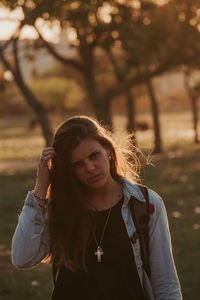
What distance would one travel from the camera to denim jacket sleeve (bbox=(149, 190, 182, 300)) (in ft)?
9.05

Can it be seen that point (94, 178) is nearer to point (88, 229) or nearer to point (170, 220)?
point (88, 229)

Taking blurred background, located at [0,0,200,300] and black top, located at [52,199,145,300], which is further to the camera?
blurred background, located at [0,0,200,300]

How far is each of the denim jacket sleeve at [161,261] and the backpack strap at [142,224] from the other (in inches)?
0.8

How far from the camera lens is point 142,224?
2.74 m

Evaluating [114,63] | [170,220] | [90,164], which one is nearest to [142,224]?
[90,164]

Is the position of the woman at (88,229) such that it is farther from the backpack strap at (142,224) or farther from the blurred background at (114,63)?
the blurred background at (114,63)

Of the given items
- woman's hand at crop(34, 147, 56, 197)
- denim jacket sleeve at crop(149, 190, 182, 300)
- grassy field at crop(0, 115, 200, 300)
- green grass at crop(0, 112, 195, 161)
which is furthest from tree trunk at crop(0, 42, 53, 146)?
denim jacket sleeve at crop(149, 190, 182, 300)

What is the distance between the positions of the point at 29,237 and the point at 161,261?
0.60 meters

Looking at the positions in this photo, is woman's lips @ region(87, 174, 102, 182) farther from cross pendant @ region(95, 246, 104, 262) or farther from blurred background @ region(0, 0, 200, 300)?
blurred background @ region(0, 0, 200, 300)

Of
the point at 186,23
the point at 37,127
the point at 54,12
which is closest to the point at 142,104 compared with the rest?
the point at 37,127

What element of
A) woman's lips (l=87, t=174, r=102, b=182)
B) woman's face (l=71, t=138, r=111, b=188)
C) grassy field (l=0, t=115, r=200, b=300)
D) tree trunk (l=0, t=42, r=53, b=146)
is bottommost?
grassy field (l=0, t=115, r=200, b=300)

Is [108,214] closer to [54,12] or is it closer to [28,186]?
[54,12]

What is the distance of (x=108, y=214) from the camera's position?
109 inches

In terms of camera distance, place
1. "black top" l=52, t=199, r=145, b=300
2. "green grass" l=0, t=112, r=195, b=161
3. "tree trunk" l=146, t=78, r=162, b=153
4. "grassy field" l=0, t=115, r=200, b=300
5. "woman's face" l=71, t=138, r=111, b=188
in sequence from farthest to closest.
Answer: "green grass" l=0, t=112, r=195, b=161, "tree trunk" l=146, t=78, r=162, b=153, "grassy field" l=0, t=115, r=200, b=300, "woman's face" l=71, t=138, r=111, b=188, "black top" l=52, t=199, r=145, b=300
